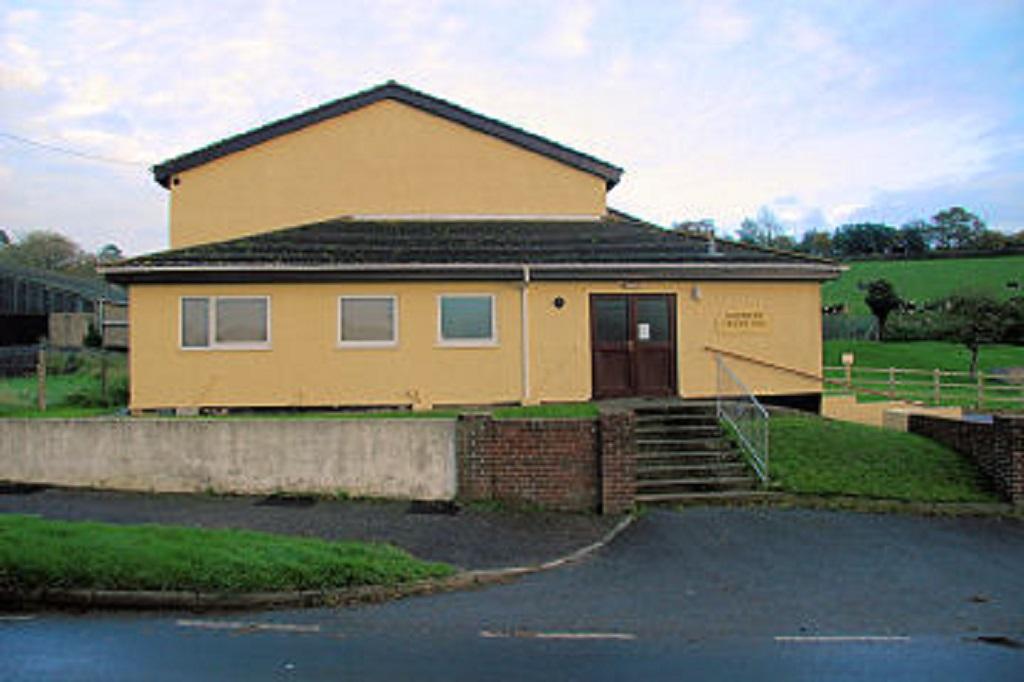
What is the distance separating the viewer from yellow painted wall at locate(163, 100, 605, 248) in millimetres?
17125

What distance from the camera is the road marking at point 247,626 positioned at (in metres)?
6.23

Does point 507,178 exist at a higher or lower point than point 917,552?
higher

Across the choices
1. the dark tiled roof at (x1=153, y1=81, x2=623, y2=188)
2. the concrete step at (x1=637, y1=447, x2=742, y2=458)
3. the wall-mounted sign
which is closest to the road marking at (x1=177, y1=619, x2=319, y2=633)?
the concrete step at (x1=637, y1=447, x2=742, y2=458)

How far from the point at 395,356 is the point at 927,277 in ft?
201

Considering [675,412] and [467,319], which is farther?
[467,319]

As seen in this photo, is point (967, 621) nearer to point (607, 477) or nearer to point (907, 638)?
point (907, 638)

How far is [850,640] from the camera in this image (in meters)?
6.27

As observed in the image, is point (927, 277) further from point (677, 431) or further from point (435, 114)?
point (677, 431)

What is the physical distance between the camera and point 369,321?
14672 mm

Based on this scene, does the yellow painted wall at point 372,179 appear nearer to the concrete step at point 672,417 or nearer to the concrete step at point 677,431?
the concrete step at point 672,417

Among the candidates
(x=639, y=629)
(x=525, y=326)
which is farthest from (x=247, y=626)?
(x=525, y=326)

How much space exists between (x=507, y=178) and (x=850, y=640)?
44.7 ft

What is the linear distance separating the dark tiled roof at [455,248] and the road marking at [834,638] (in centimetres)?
921

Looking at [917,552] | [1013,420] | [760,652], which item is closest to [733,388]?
[1013,420]
